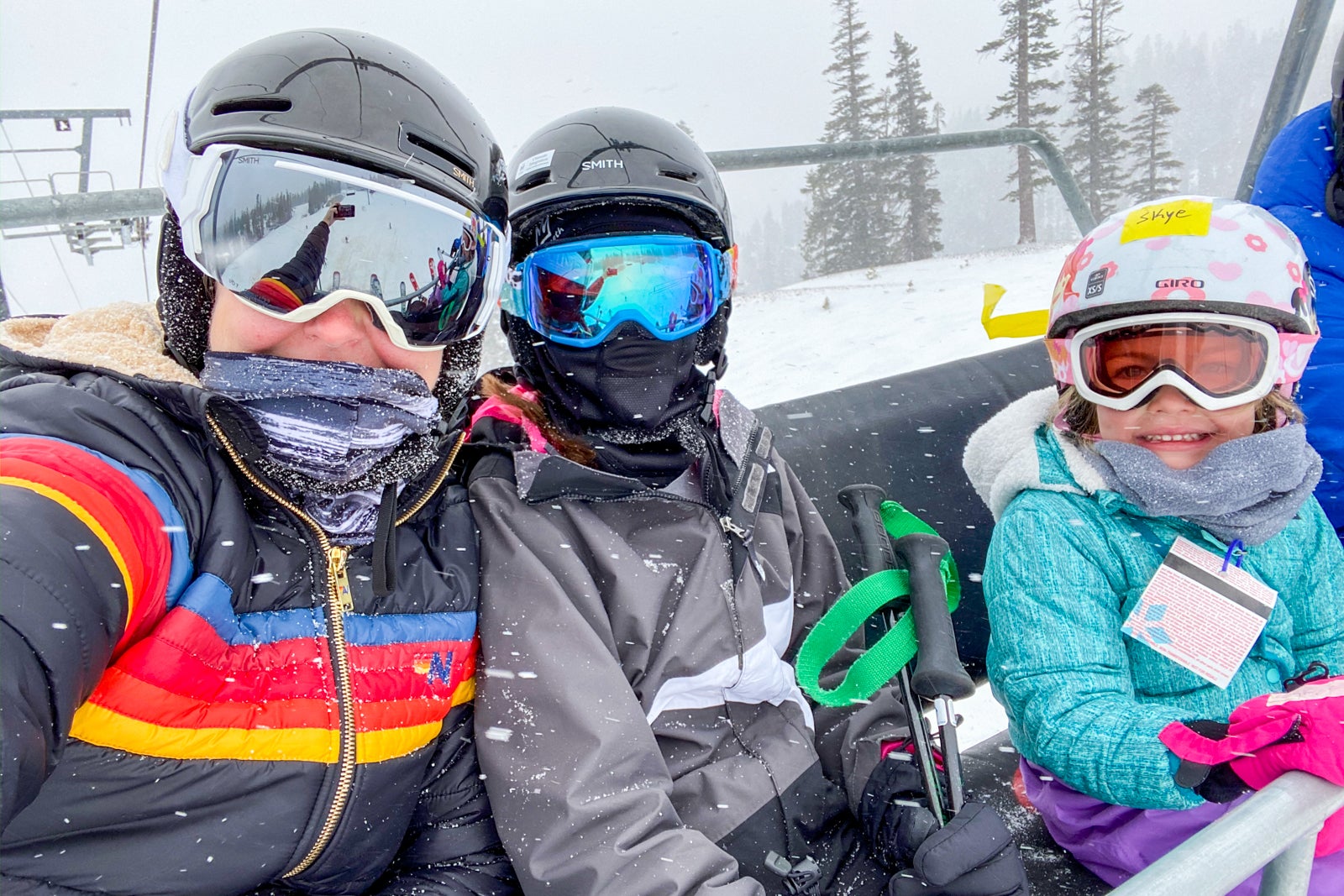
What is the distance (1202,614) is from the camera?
1704 millimetres

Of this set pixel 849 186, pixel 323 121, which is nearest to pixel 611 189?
pixel 323 121

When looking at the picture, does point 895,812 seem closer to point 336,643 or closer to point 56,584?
point 336,643

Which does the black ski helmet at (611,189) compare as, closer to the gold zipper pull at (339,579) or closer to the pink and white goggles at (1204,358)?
the gold zipper pull at (339,579)

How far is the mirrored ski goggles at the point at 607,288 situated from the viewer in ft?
6.23

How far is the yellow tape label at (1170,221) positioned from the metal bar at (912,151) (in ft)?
5.97

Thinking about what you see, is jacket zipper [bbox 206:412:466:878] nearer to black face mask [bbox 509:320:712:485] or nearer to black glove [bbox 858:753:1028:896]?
black face mask [bbox 509:320:712:485]

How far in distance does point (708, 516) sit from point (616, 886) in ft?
2.58

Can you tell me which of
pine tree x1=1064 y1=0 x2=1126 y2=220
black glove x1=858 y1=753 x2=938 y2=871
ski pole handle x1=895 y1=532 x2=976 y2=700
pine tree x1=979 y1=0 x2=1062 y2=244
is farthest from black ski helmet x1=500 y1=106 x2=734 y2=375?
pine tree x1=1064 y1=0 x2=1126 y2=220

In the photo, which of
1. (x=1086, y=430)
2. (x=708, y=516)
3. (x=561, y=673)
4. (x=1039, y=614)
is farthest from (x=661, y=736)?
(x=1086, y=430)

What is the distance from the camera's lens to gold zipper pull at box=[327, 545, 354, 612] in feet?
4.26

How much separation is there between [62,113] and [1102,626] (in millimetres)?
3521

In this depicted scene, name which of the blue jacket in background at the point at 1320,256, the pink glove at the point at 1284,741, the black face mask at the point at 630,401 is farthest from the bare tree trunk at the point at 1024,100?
the pink glove at the point at 1284,741

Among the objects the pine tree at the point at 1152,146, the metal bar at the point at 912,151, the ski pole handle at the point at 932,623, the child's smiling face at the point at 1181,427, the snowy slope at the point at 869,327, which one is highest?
the pine tree at the point at 1152,146

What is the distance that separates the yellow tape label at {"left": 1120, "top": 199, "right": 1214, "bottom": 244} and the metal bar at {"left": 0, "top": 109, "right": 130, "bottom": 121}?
10.3 ft
